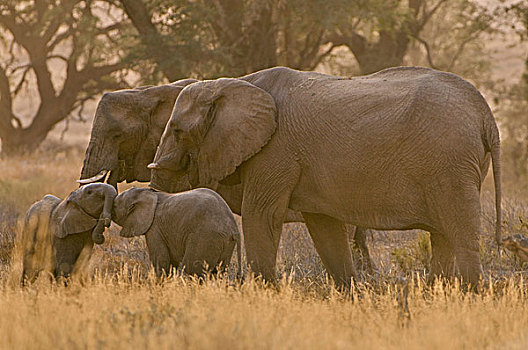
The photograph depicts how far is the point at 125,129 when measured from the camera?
781 cm

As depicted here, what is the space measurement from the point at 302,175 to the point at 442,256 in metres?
1.41

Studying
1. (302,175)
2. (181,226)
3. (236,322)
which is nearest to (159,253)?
(181,226)

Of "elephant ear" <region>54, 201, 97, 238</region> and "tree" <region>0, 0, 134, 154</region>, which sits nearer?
"elephant ear" <region>54, 201, 97, 238</region>

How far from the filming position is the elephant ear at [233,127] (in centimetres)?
672

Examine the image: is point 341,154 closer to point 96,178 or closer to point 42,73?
point 96,178

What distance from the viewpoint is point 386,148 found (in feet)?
20.4

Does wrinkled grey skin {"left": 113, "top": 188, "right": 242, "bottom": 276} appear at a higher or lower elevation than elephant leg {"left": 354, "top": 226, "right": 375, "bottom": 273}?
higher

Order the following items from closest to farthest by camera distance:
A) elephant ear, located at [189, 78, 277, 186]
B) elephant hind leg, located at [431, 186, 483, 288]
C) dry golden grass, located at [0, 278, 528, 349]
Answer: dry golden grass, located at [0, 278, 528, 349], elephant hind leg, located at [431, 186, 483, 288], elephant ear, located at [189, 78, 277, 186]

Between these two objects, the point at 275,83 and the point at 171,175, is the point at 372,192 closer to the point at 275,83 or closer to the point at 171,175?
the point at 275,83

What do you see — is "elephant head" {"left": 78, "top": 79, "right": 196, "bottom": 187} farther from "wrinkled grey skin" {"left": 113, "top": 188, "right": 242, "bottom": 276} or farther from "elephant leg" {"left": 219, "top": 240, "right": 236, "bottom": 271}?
"elephant leg" {"left": 219, "top": 240, "right": 236, "bottom": 271}

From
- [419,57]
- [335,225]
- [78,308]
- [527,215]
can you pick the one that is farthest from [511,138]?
[78,308]

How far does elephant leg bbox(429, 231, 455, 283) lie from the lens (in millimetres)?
6934

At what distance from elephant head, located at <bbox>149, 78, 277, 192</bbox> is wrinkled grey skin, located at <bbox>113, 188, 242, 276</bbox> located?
0.96ft

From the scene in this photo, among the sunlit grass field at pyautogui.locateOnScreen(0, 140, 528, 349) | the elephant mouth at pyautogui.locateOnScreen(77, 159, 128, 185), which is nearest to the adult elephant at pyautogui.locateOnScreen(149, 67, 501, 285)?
the elephant mouth at pyautogui.locateOnScreen(77, 159, 128, 185)
